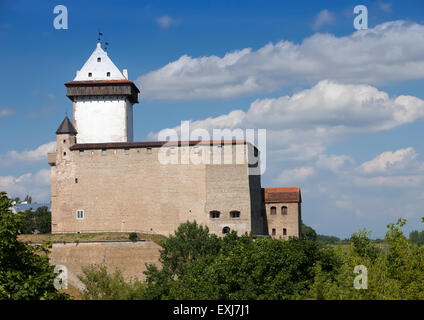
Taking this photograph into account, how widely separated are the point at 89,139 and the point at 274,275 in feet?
87.2

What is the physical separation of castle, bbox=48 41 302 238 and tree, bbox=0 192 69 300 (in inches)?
976

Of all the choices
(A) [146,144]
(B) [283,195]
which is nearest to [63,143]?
(A) [146,144]

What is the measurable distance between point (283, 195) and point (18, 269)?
33.2 m

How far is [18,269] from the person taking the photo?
65.0 feet

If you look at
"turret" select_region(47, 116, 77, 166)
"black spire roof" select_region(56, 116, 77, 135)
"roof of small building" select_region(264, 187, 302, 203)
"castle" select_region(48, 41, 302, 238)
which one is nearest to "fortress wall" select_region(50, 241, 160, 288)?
"castle" select_region(48, 41, 302, 238)

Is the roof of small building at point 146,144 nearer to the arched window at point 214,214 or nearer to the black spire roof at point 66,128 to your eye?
the black spire roof at point 66,128

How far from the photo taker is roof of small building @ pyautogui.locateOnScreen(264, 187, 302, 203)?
4984cm

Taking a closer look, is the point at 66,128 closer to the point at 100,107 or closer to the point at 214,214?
the point at 100,107

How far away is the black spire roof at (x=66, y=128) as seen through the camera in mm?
47656

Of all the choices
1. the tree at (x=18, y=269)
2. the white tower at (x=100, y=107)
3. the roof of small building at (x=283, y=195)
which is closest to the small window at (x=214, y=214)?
the roof of small building at (x=283, y=195)

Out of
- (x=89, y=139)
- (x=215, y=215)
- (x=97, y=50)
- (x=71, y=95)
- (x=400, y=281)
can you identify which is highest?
(x=97, y=50)
